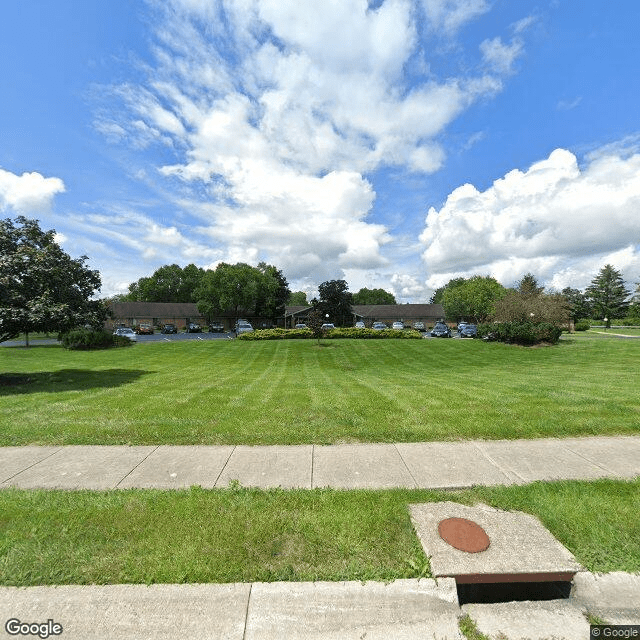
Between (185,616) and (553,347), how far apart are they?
26139mm

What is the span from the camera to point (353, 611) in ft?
7.98

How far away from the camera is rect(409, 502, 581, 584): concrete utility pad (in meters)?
2.65

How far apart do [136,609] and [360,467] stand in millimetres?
2875

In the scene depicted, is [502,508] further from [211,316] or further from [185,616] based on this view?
[211,316]

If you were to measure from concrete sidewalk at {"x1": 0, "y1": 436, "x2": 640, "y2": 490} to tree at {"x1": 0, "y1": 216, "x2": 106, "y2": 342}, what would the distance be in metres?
6.01

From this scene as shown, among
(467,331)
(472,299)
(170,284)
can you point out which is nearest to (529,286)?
(467,331)

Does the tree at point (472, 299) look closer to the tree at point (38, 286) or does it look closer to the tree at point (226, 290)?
the tree at point (226, 290)

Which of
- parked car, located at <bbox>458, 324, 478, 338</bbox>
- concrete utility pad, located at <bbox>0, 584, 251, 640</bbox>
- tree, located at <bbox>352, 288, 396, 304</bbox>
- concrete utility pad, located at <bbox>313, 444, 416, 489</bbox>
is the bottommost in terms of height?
concrete utility pad, located at <bbox>0, 584, 251, 640</bbox>

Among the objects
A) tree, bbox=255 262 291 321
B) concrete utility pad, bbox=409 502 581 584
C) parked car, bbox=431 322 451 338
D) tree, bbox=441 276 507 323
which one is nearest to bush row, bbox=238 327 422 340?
parked car, bbox=431 322 451 338

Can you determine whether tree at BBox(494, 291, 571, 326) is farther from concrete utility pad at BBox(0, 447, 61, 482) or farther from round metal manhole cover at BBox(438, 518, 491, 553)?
concrete utility pad at BBox(0, 447, 61, 482)

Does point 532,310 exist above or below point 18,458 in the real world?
above

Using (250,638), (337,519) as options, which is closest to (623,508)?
(337,519)

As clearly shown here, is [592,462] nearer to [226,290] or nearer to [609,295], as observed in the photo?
[226,290]

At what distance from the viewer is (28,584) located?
8.48ft
